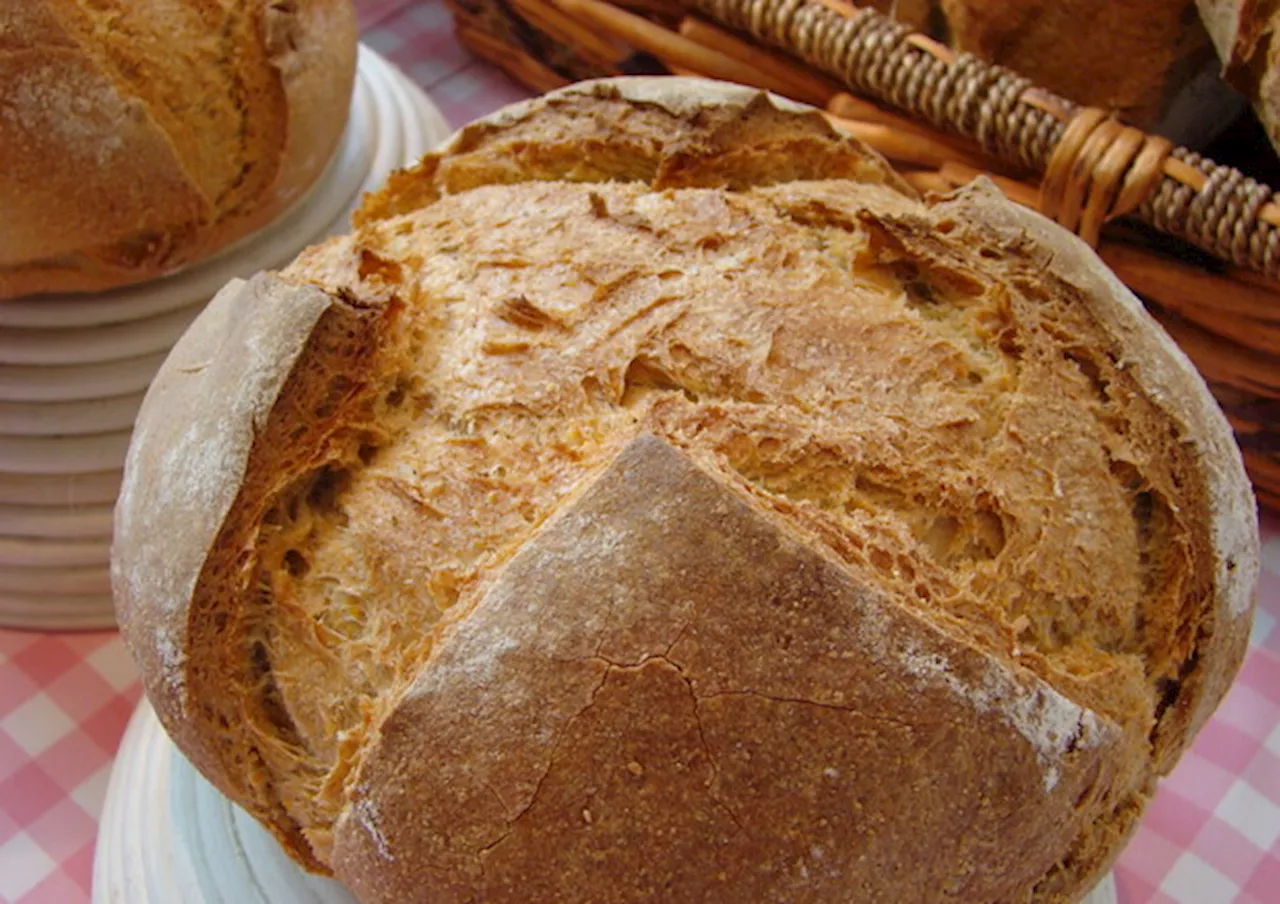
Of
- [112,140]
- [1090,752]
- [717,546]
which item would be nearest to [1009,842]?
[1090,752]

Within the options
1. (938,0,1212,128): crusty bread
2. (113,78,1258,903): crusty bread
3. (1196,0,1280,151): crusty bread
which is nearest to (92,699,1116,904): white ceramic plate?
(113,78,1258,903): crusty bread

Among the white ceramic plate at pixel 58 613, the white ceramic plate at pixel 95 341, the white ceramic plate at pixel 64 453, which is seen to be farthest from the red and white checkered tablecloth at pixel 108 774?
the white ceramic plate at pixel 95 341

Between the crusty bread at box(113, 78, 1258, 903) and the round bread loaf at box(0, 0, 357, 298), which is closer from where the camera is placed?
the crusty bread at box(113, 78, 1258, 903)

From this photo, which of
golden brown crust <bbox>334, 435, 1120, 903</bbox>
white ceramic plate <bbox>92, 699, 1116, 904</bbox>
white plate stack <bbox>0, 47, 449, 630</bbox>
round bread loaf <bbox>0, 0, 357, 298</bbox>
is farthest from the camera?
white plate stack <bbox>0, 47, 449, 630</bbox>

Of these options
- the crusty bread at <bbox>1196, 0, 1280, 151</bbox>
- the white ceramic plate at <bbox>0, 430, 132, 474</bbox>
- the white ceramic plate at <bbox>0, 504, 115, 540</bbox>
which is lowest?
the white ceramic plate at <bbox>0, 504, 115, 540</bbox>

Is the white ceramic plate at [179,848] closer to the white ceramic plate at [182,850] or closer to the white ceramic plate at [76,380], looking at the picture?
the white ceramic plate at [182,850]

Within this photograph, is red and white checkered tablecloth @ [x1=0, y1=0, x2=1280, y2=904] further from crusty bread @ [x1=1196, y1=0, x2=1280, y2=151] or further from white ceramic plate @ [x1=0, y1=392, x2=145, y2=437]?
crusty bread @ [x1=1196, y1=0, x2=1280, y2=151]

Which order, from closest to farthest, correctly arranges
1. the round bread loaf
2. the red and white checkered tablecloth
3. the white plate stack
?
1. the round bread loaf
2. the red and white checkered tablecloth
3. the white plate stack

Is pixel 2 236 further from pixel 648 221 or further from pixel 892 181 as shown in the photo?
pixel 892 181
